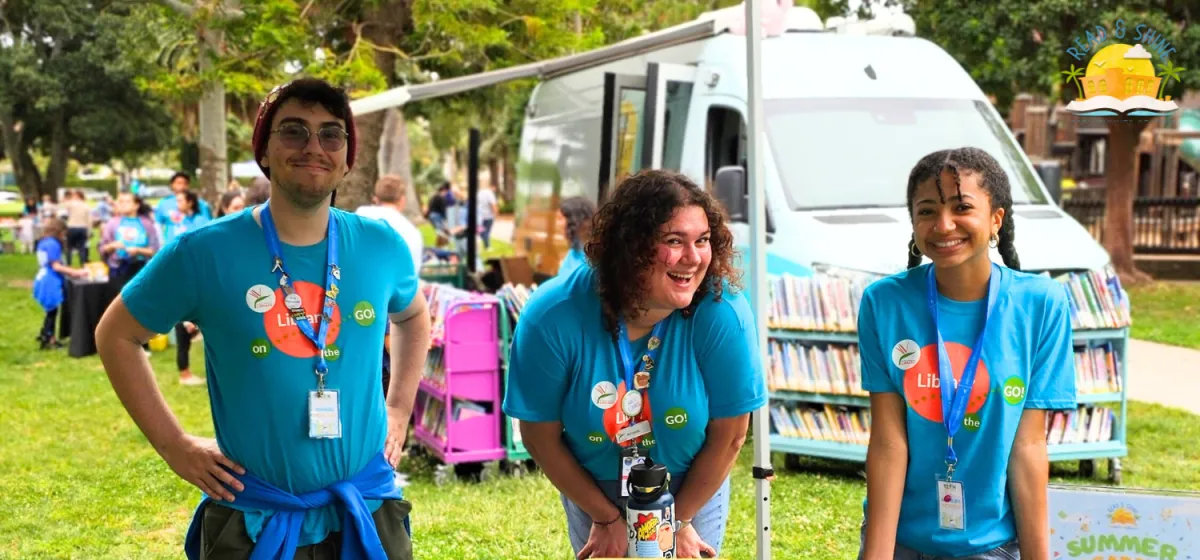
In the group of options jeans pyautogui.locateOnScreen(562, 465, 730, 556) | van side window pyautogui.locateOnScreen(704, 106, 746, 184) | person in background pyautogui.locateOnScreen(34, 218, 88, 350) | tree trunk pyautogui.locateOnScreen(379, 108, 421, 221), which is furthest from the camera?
tree trunk pyautogui.locateOnScreen(379, 108, 421, 221)

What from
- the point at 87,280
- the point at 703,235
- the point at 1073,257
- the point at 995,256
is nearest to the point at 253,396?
the point at 703,235

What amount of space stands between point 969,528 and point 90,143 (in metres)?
42.0

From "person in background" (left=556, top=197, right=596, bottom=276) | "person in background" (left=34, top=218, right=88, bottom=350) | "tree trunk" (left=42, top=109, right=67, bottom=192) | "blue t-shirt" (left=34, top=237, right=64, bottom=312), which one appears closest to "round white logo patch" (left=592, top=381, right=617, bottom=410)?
"person in background" (left=556, top=197, right=596, bottom=276)

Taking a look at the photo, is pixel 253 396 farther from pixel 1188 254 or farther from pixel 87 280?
pixel 1188 254

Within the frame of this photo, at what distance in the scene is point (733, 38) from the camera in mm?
9008

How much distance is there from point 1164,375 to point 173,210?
10482mm

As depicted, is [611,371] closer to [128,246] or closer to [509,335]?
[509,335]

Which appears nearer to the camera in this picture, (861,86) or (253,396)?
(253,396)

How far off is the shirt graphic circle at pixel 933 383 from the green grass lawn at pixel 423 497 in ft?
10.0

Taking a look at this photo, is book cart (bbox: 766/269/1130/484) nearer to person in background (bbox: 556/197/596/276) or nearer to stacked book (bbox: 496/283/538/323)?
person in background (bbox: 556/197/596/276)

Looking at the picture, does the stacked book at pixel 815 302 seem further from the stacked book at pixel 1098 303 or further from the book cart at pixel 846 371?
the stacked book at pixel 1098 303

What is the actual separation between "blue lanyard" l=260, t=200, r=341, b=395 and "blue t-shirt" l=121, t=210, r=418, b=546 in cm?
1

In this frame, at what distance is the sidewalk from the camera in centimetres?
1027

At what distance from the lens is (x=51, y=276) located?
14359 mm
